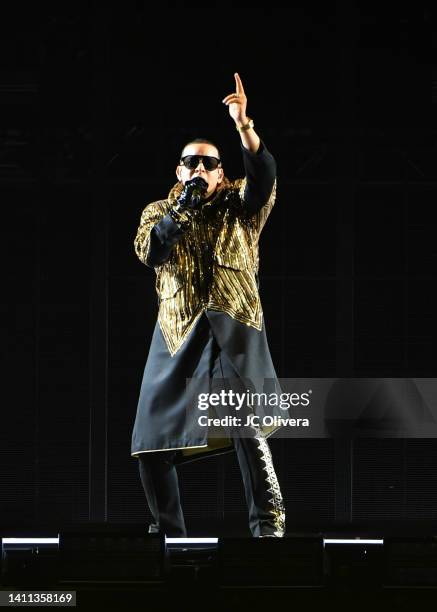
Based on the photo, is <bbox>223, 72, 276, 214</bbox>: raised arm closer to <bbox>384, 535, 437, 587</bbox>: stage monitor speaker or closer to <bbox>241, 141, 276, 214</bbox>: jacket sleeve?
<bbox>241, 141, 276, 214</bbox>: jacket sleeve

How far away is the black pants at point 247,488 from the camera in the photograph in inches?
165

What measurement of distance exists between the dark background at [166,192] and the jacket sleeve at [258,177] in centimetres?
218

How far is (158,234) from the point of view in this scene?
13.7 feet

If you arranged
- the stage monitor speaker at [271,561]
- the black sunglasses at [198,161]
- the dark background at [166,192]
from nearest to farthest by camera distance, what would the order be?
the stage monitor speaker at [271,561] < the black sunglasses at [198,161] < the dark background at [166,192]

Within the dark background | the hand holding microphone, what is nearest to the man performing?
the hand holding microphone

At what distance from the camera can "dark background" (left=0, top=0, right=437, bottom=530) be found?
6.36 m

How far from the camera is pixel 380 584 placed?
3680 millimetres

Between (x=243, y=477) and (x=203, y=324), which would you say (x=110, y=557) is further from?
(x=203, y=324)

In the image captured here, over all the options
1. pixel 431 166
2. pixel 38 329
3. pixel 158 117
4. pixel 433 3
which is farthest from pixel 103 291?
pixel 433 3

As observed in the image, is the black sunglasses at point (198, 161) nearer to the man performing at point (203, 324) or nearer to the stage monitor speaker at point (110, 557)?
the man performing at point (203, 324)

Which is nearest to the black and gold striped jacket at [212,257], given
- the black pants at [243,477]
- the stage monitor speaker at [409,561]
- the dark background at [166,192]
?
the black pants at [243,477]

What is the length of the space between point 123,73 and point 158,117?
12.2 inches

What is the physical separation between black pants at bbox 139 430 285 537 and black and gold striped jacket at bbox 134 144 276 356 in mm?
425

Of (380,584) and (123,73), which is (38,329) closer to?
(123,73)
